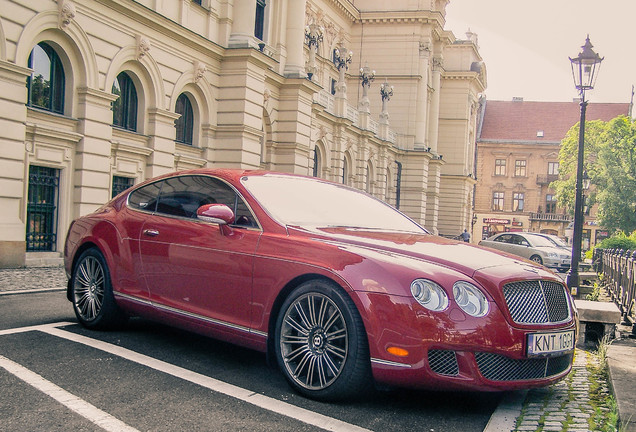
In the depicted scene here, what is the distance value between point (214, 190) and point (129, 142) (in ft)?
45.3

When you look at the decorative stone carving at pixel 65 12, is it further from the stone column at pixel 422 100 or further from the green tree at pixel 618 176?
the green tree at pixel 618 176

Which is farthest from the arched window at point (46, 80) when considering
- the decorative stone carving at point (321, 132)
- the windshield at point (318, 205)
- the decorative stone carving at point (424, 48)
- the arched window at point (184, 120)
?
the decorative stone carving at point (424, 48)

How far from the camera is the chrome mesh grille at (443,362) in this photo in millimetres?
3988

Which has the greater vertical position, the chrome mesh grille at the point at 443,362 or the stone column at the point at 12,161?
the stone column at the point at 12,161

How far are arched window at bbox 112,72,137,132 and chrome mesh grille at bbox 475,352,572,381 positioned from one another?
15.9 m

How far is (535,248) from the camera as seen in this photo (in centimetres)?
2677

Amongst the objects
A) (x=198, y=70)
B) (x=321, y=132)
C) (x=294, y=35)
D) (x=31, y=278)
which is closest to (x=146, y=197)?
(x=31, y=278)

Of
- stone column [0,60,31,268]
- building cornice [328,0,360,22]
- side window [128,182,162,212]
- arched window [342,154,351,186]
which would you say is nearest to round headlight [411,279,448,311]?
side window [128,182,162,212]

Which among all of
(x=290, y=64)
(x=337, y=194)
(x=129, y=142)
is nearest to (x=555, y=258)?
(x=290, y=64)

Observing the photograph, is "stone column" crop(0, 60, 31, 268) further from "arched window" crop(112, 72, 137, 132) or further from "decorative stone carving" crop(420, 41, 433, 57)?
"decorative stone carving" crop(420, 41, 433, 57)

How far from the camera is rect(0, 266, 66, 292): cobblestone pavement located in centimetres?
1020

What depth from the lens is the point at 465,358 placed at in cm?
398

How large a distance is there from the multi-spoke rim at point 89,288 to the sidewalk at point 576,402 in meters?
3.72

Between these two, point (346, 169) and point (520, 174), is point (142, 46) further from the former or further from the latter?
point (520, 174)
